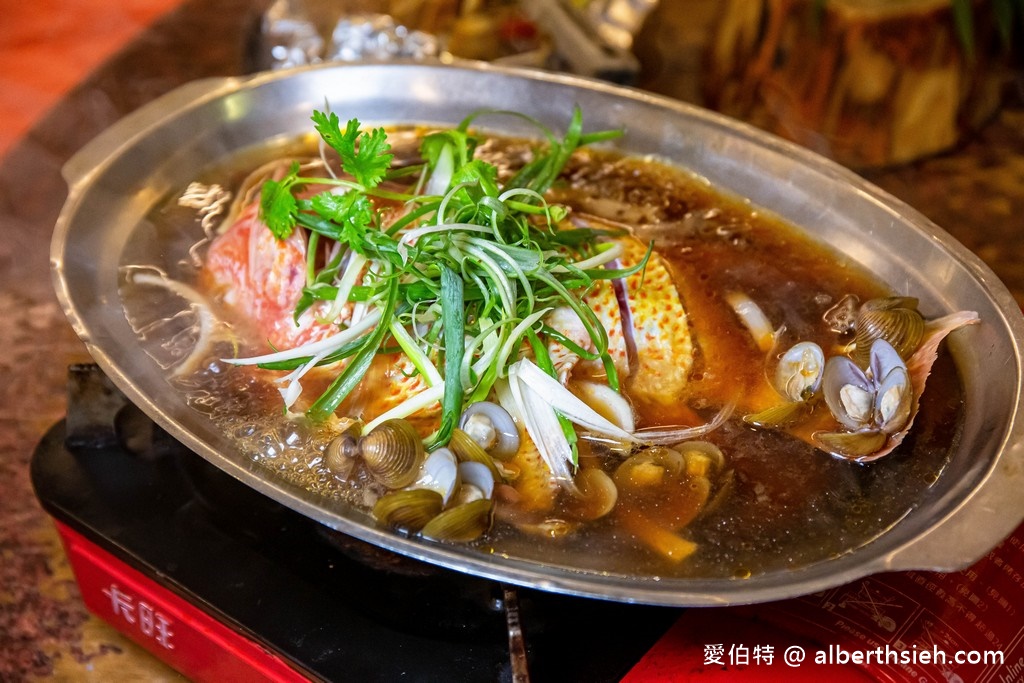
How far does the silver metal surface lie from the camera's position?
138cm

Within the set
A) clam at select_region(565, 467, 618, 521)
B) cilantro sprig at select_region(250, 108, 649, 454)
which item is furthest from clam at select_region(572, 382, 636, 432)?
clam at select_region(565, 467, 618, 521)

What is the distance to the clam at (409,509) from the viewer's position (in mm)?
1446

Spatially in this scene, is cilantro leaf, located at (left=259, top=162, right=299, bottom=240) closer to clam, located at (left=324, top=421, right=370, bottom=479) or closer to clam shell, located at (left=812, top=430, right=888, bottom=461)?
clam, located at (left=324, top=421, right=370, bottom=479)

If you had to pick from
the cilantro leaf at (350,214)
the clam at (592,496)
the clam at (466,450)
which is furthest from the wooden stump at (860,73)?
the clam at (466,450)

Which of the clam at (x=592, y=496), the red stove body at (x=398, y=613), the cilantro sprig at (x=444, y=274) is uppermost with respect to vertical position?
the cilantro sprig at (x=444, y=274)

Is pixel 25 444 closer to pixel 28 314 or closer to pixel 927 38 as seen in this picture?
pixel 28 314

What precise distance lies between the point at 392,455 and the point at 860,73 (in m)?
2.88

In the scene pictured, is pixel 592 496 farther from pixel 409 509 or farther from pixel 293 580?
pixel 293 580

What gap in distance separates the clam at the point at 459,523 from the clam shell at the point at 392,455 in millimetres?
128

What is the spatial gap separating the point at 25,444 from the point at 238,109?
3.73 ft

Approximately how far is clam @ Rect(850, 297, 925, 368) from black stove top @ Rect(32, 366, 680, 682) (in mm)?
731

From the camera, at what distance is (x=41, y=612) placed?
200 centimetres

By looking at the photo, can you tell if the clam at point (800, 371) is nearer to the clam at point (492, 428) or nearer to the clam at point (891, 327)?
the clam at point (891, 327)

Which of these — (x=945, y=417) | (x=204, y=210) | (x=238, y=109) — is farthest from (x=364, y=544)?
(x=238, y=109)
